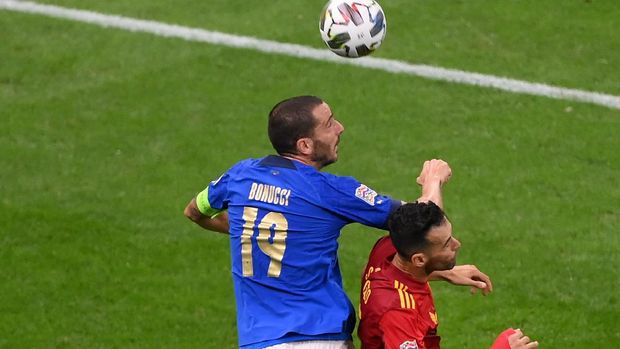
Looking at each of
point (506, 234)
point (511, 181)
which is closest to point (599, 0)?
point (511, 181)

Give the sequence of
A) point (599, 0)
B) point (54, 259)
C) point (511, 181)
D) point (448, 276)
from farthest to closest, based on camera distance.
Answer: point (599, 0), point (511, 181), point (54, 259), point (448, 276)

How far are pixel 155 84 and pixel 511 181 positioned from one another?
12.8 ft

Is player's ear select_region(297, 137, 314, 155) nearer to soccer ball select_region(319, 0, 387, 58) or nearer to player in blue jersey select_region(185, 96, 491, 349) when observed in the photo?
player in blue jersey select_region(185, 96, 491, 349)

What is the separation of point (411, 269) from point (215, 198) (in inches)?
45.6

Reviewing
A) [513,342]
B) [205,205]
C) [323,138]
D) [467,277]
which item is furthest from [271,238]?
[513,342]

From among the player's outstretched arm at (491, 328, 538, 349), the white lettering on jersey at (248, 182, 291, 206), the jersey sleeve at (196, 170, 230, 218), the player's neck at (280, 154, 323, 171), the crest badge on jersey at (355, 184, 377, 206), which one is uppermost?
the player's neck at (280, 154, 323, 171)

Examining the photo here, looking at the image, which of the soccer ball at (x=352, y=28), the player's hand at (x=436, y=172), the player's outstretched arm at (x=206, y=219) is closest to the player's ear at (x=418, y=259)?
the player's hand at (x=436, y=172)

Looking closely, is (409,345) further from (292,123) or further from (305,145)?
(292,123)

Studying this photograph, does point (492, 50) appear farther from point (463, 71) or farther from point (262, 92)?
point (262, 92)

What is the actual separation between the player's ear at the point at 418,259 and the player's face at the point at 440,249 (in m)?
0.02

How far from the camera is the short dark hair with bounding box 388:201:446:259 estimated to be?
5805mm

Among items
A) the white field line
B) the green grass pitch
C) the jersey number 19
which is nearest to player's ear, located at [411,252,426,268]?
the jersey number 19

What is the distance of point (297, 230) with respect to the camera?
5.99m

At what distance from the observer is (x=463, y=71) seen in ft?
40.1
